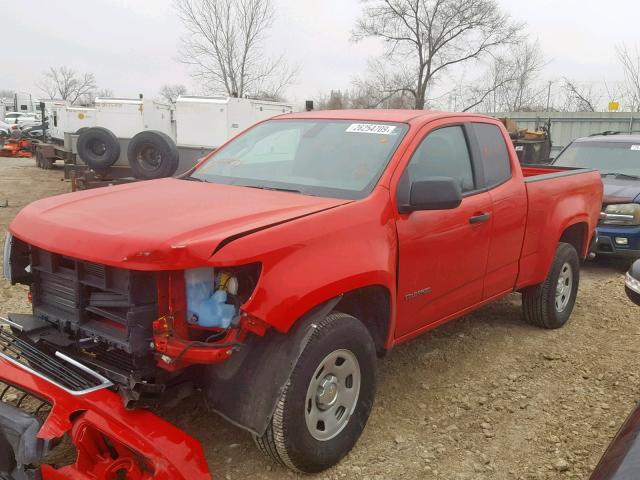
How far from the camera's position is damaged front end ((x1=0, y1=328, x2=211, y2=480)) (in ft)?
7.93

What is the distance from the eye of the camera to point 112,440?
2.49 meters

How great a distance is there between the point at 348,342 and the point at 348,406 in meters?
0.39

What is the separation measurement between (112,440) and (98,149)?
12.2m

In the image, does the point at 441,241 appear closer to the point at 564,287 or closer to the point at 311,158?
the point at 311,158

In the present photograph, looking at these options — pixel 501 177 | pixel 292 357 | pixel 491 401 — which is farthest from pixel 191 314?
pixel 501 177

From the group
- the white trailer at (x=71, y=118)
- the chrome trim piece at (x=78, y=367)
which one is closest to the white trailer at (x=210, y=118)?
the white trailer at (x=71, y=118)

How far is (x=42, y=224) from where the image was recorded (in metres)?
2.84

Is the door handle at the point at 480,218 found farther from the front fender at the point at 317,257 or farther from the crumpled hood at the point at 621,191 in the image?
the crumpled hood at the point at 621,191

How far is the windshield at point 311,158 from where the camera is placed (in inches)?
136

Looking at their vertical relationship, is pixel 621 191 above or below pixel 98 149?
below

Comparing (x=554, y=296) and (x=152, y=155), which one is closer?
(x=554, y=296)

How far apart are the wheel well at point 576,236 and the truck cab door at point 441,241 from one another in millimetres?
1696

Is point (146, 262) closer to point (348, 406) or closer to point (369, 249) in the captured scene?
point (369, 249)

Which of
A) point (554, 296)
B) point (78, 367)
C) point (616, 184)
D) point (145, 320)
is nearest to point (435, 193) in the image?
point (145, 320)
